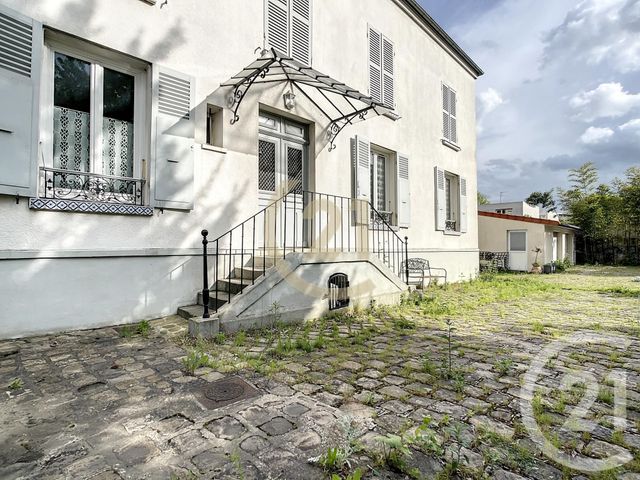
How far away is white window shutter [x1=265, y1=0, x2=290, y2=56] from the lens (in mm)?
5508

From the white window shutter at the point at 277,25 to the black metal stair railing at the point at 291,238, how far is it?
2359mm

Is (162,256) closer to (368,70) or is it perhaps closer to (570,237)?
(368,70)

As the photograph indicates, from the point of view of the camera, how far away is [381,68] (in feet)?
25.1

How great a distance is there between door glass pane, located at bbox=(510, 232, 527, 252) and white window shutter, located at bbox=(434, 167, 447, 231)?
7.84 meters

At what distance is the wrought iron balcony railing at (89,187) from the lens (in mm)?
3570

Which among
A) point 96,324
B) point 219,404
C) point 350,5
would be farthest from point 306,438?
point 350,5

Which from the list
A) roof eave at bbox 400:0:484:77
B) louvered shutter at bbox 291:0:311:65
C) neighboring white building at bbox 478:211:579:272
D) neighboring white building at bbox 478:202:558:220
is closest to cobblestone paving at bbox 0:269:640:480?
louvered shutter at bbox 291:0:311:65

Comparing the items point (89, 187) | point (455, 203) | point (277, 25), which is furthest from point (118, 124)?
point (455, 203)

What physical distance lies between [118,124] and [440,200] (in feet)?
25.0

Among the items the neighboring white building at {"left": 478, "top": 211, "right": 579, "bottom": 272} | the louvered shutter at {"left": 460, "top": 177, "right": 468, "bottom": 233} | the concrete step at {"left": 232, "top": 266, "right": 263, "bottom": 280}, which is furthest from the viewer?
the neighboring white building at {"left": 478, "top": 211, "right": 579, "bottom": 272}

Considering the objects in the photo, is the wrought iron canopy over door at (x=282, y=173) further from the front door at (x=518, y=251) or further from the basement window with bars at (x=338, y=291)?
the front door at (x=518, y=251)

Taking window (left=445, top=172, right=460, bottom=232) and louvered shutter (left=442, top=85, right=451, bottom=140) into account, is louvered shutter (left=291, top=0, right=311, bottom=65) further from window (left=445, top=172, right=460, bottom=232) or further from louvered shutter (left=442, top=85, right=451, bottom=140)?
window (left=445, top=172, right=460, bottom=232)

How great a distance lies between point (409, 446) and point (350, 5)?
7826 mm

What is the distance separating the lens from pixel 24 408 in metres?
2.12
